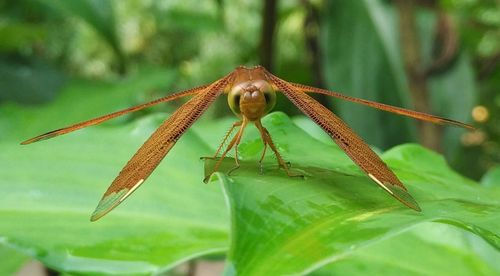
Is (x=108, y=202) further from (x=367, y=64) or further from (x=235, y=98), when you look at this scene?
(x=367, y=64)

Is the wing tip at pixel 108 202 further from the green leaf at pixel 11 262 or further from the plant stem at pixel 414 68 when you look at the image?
the plant stem at pixel 414 68

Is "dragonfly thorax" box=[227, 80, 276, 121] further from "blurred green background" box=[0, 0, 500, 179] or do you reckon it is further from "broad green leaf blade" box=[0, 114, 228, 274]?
"blurred green background" box=[0, 0, 500, 179]

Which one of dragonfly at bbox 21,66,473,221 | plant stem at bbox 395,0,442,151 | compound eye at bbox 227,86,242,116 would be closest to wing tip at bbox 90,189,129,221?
dragonfly at bbox 21,66,473,221

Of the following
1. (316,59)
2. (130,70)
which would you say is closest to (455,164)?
(316,59)

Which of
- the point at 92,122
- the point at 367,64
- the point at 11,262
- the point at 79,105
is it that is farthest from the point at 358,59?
the point at 92,122

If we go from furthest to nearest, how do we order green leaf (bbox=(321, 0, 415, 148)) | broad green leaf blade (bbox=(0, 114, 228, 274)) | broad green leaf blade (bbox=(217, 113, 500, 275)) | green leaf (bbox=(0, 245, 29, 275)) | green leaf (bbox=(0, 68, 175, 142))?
1. green leaf (bbox=(321, 0, 415, 148))
2. green leaf (bbox=(0, 68, 175, 142))
3. green leaf (bbox=(0, 245, 29, 275))
4. broad green leaf blade (bbox=(0, 114, 228, 274))
5. broad green leaf blade (bbox=(217, 113, 500, 275))

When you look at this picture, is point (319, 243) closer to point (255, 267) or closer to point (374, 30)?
point (255, 267)

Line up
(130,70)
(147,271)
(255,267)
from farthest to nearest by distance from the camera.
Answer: (130,70), (147,271), (255,267)
